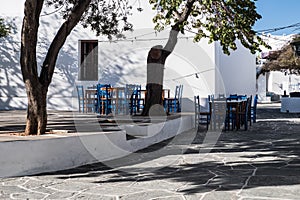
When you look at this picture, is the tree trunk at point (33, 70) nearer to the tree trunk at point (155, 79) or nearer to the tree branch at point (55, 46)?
the tree branch at point (55, 46)

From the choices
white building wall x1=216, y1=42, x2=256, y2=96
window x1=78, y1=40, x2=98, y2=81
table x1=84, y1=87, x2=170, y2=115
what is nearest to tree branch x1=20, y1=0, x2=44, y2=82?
table x1=84, y1=87, x2=170, y2=115

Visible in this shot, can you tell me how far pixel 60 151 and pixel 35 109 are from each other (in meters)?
0.83

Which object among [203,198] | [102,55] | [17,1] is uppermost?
[17,1]

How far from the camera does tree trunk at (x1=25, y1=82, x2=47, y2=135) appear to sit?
5.27 metres

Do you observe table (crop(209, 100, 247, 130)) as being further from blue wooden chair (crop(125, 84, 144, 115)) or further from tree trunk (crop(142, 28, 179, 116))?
blue wooden chair (crop(125, 84, 144, 115))

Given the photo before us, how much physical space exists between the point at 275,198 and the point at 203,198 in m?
0.65

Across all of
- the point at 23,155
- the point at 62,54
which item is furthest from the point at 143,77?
the point at 23,155

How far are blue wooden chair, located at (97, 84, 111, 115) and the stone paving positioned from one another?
3.53 metres

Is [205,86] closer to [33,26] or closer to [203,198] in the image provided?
[33,26]

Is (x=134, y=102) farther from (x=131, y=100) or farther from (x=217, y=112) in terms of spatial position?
(x=217, y=112)

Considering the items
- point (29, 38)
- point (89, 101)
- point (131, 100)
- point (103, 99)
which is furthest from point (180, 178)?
point (89, 101)

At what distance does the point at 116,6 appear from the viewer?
9.40 meters

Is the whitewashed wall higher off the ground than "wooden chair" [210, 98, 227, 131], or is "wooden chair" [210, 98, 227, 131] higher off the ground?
the whitewashed wall

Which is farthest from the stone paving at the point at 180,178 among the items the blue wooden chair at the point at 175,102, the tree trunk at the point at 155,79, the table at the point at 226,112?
the blue wooden chair at the point at 175,102
